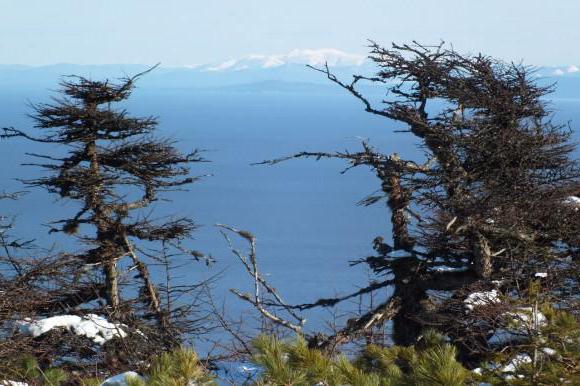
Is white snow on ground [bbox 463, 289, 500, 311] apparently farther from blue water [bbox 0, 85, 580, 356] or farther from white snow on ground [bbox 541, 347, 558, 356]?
blue water [bbox 0, 85, 580, 356]

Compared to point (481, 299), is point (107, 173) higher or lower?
higher

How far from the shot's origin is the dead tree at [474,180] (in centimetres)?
1477

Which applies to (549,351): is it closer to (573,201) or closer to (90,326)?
(573,201)

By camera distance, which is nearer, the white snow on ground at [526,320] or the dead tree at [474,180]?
the white snow on ground at [526,320]

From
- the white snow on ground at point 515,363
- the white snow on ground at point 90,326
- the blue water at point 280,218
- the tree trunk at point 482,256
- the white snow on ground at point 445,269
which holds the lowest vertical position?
the blue water at point 280,218

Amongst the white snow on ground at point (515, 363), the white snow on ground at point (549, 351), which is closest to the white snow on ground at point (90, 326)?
the white snow on ground at point (515, 363)

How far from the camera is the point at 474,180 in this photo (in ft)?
51.3

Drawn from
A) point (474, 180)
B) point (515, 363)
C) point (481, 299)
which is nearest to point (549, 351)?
point (515, 363)

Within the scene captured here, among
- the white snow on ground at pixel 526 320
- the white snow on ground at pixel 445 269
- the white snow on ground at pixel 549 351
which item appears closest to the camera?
the white snow on ground at pixel 549 351

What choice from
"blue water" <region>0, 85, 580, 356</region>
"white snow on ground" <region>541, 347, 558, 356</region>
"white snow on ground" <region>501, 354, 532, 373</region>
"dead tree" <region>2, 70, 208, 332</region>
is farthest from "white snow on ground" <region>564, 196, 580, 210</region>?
"blue water" <region>0, 85, 580, 356</region>

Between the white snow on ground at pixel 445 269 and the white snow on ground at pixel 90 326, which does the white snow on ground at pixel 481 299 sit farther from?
the white snow on ground at pixel 90 326

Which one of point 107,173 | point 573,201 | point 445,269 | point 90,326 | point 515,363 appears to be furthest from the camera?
point 107,173

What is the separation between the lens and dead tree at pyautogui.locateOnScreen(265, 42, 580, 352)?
14766 millimetres

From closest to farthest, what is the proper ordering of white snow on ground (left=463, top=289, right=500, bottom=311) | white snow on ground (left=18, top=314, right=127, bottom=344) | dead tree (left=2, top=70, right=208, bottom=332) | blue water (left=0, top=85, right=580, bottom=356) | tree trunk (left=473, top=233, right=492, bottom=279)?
1. white snow on ground (left=463, top=289, right=500, bottom=311)
2. tree trunk (left=473, top=233, right=492, bottom=279)
3. white snow on ground (left=18, top=314, right=127, bottom=344)
4. dead tree (left=2, top=70, right=208, bottom=332)
5. blue water (left=0, top=85, right=580, bottom=356)
